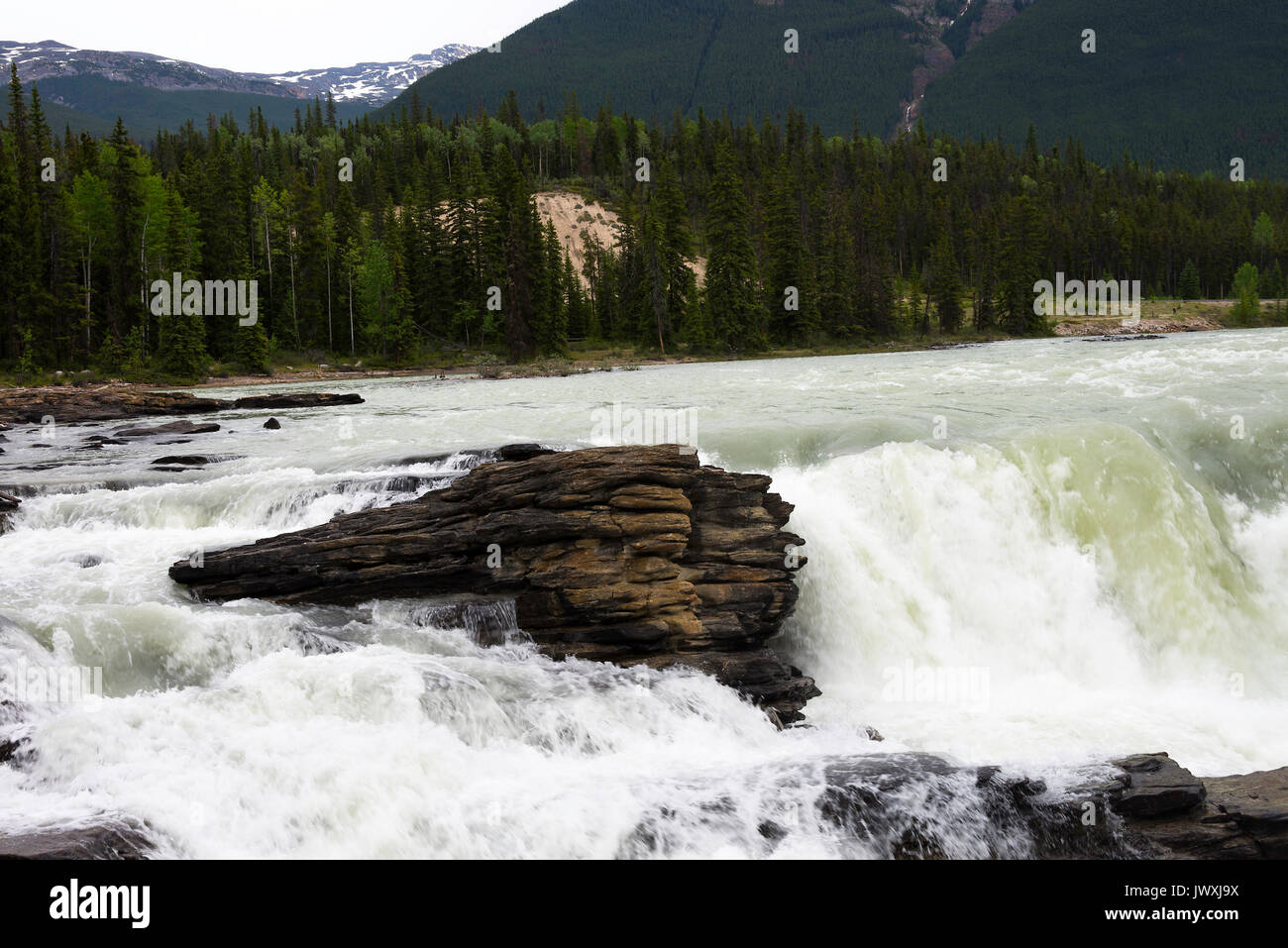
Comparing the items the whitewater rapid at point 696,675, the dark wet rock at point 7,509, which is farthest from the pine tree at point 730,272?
the dark wet rock at point 7,509

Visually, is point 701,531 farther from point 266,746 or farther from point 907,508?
point 266,746

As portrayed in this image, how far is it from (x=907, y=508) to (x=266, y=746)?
1208 cm

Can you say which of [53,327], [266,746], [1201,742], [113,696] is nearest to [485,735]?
[266,746]

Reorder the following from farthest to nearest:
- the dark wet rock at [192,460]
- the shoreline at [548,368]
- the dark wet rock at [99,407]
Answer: the shoreline at [548,368], the dark wet rock at [99,407], the dark wet rock at [192,460]

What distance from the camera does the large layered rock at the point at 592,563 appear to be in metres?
13.2

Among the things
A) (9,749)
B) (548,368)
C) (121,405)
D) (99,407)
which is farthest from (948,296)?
(9,749)

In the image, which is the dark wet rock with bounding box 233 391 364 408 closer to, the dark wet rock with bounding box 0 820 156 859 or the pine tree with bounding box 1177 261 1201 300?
the dark wet rock with bounding box 0 820 156 859

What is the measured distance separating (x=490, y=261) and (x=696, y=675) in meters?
74.6

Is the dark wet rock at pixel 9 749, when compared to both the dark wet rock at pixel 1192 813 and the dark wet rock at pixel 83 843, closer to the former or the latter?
the dark wet rock at pixel 83 843

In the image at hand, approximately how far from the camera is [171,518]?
703 inches

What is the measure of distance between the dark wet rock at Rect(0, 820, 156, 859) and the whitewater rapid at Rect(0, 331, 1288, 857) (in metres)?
0.20

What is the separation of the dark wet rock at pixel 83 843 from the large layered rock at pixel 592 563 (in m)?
6.24

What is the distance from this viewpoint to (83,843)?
7.16 meters

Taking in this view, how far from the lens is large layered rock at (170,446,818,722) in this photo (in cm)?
1317
